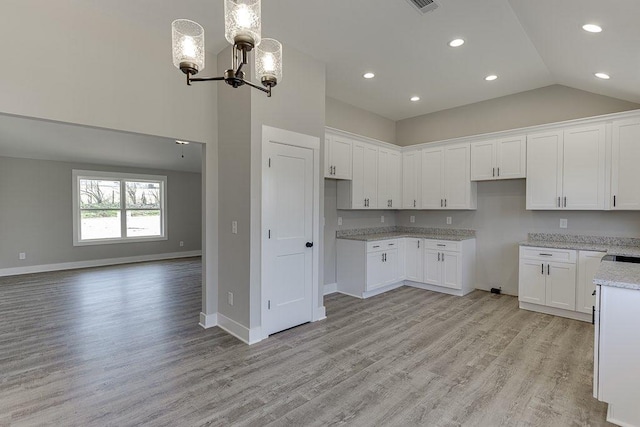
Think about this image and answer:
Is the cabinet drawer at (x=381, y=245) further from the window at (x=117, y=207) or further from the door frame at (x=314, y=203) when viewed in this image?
the window at (x=117, y=207)

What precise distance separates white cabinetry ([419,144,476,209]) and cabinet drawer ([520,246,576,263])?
1137mm

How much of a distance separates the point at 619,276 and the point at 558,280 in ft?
7.31

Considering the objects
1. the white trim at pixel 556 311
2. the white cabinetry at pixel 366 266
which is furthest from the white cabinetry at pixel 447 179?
the white trim at pixel 556 311

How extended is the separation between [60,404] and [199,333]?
4.49 ft

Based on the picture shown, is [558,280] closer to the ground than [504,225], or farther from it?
closer to the ground

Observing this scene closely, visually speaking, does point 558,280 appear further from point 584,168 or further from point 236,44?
point 236,44

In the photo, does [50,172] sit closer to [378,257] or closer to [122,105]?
[122,105]

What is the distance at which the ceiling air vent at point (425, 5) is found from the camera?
266cm

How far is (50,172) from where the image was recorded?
6957 mm

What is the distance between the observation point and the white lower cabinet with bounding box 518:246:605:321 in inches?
150

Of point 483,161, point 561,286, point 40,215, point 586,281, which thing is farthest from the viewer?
point 40,215

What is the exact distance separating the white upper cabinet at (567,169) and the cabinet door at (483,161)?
477mm

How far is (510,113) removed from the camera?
16.4ft

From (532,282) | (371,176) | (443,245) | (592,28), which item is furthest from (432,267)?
(592,28)
